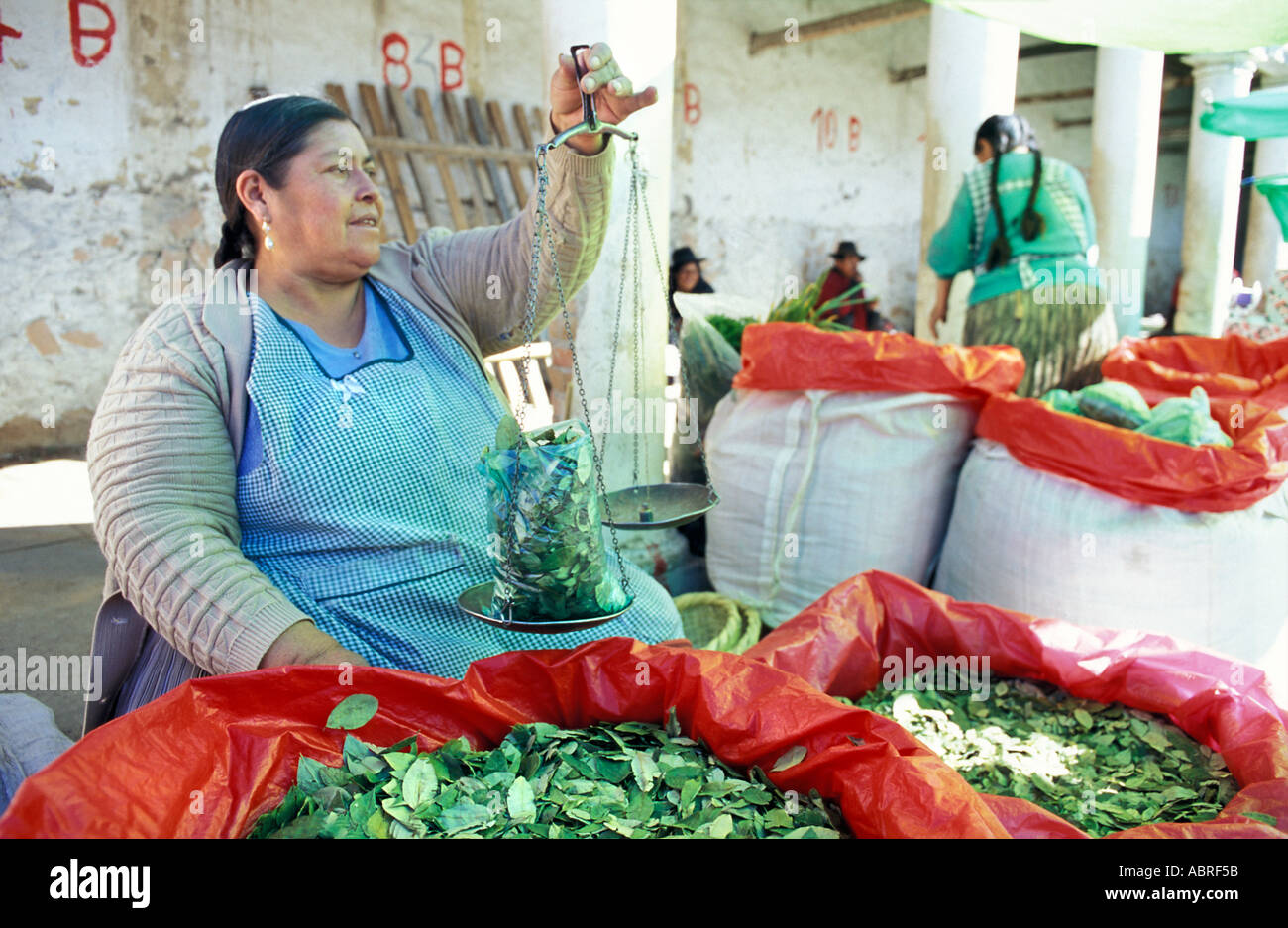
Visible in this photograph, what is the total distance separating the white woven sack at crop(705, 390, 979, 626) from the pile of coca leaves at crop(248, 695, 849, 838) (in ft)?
4.33

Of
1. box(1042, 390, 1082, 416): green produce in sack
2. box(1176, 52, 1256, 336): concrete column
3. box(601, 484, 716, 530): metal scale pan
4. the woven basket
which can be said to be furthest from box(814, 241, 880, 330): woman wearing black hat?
box(601, 484, 716, 530): metal scale pan

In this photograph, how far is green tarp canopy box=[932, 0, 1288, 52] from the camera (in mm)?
1776

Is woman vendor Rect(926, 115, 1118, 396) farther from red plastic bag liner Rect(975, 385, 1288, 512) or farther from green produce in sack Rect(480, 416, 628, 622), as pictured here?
green produce in sack Rect(480, 416, 628, 622)

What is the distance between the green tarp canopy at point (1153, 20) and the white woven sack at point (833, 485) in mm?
856

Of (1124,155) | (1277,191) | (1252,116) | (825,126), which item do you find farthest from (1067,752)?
(825,126)

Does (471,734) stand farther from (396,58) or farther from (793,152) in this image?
(793,152)

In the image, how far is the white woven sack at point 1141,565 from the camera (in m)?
1.96

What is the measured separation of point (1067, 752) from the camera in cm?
148

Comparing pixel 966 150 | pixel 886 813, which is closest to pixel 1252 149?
pixel 966 150

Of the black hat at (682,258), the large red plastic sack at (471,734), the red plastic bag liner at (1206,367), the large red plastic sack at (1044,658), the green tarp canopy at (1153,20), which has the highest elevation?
the green tarp canopy at (1153,20)

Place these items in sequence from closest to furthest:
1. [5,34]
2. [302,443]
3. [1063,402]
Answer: [302,443] → [1063,402] → [5,34]

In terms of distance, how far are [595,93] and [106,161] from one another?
348cm

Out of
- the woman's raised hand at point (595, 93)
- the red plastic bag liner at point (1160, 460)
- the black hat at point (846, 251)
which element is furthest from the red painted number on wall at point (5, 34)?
the black hat at point (846, 251)

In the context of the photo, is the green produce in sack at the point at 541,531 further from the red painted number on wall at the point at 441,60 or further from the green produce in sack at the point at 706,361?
the red painted number on wall at the point at 441,60
